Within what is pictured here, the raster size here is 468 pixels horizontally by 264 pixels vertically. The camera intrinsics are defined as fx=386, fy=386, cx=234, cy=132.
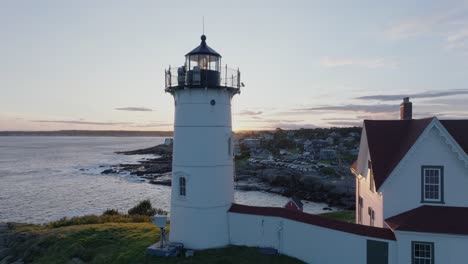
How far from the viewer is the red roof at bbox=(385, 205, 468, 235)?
13.6 metres

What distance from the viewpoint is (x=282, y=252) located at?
16250 mm

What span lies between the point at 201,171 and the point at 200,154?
770 mm

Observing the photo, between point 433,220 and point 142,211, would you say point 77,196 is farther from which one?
point 433,220

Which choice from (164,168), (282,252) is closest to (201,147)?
(282,252)

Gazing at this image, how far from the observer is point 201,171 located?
687 inches

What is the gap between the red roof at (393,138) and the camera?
15.5 m

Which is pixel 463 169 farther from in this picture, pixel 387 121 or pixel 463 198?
pixel 387 121

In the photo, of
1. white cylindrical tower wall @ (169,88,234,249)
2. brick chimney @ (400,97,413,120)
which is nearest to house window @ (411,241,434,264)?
brick chimney @ (400,97,413,120)

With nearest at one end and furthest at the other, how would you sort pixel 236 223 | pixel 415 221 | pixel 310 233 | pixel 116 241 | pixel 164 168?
pixel 415 221, pixel 310 233, pixel 236 223, pixel 116 241, pixel 164 168

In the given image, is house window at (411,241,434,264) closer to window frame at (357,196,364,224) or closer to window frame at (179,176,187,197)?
window frame at (357,196,364,224)

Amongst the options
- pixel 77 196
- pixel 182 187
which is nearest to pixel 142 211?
pixel 182 187

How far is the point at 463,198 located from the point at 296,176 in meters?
44.3

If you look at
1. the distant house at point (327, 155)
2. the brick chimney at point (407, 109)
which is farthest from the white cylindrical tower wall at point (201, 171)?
the distant house at point (327, 155)

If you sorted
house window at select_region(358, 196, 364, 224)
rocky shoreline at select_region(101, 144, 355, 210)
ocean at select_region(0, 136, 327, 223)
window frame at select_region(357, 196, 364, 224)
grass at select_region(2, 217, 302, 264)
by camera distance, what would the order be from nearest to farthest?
grass at select_region(2, 217, 302, 264)
window frame at select_region(357, 196, 364, 224)
house window at select_region(358, 196, 364, 224)
ocean at select_region(0, 136, 327, 223)
rocky shoreline at select_region(101, 144, 355, 210)
